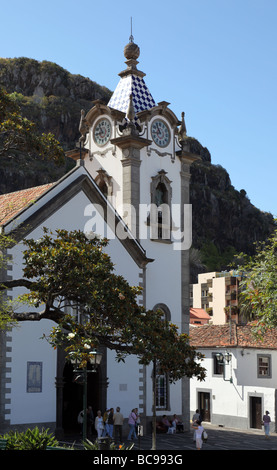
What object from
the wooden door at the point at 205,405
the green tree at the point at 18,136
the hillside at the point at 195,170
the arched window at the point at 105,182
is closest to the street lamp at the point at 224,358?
the wooden door at the point at 205,405

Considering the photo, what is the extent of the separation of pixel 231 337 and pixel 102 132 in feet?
57.3

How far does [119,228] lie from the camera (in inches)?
1367

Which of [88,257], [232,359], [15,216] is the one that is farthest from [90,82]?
[88,257]

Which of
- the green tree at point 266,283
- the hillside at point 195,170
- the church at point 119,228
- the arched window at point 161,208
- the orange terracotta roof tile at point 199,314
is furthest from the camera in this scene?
the hillside at point 195,170

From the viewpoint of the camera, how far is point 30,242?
20922 mm

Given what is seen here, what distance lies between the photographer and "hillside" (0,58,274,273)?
137m

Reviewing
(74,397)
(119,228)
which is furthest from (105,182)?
(74,397)

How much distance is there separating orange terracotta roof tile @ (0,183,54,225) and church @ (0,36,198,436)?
90mm

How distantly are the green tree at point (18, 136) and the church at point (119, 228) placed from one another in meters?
7.30

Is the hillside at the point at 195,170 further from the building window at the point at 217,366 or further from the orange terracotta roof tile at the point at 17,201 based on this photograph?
the orange terracotta roof tile at the point at 17,201

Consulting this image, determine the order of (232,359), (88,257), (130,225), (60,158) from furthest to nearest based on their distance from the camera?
(232,359)
(130,225)
(60,158)
(88,257)

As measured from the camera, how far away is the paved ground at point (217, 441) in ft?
100

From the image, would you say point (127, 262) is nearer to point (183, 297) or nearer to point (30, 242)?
point (183, 297)

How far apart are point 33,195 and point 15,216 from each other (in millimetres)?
3258
